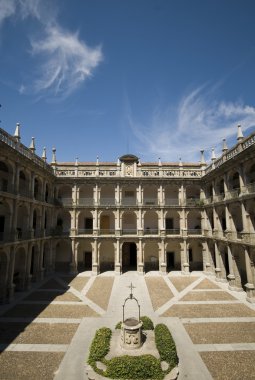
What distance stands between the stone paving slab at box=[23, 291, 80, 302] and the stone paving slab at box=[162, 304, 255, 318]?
828 cm

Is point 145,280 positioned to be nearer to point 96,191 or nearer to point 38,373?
point 96,191

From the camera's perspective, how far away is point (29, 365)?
36.9ft

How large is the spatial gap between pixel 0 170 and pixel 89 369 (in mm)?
19006

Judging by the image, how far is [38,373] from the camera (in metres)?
10.6

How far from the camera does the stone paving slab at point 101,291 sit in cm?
2001

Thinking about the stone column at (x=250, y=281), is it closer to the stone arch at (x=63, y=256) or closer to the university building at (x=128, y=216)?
the university building at (x=128, y=216)

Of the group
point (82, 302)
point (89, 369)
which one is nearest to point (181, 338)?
point (89, 369)

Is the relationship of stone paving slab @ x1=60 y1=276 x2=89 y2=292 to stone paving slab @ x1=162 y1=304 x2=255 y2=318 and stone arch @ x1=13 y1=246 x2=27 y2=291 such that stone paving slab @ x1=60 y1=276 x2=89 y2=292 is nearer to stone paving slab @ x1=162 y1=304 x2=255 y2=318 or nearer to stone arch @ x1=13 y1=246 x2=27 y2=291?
stone arch @ x1=13 y1=246 x2=27 y2=291

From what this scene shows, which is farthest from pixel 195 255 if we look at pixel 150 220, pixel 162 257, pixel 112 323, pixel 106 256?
pixel 112 323

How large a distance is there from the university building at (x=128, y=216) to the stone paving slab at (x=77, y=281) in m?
Answer: 2.25

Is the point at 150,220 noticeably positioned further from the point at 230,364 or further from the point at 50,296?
the point at 230,364

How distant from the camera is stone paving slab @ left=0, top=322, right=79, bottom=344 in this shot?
1355 cm

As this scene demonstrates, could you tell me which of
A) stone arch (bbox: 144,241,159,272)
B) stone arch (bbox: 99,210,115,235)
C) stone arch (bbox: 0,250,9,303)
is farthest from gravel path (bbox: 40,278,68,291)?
stone arch (bbox: 144,241,159,272)

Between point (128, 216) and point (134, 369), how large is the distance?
78.3ft
